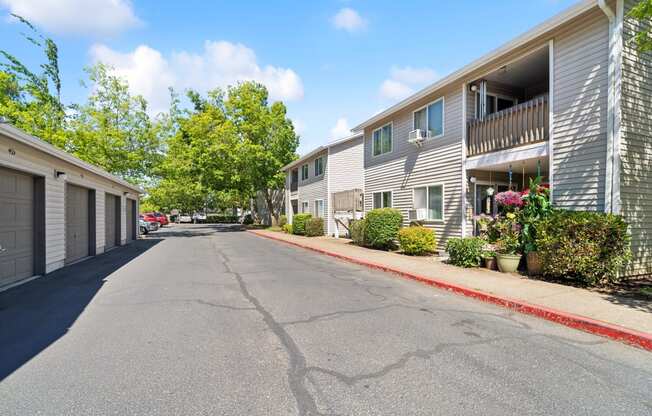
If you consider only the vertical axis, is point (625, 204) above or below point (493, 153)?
below

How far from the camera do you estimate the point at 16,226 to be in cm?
796

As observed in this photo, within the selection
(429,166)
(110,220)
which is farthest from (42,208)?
(429,166)

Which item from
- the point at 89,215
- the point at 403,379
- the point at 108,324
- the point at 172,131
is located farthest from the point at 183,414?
the point at 172,131

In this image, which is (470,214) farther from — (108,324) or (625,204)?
(108,324)

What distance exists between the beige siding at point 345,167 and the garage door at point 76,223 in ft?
39.7

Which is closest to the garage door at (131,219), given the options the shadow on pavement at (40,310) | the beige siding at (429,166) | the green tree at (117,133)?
the green tree at (117,133)

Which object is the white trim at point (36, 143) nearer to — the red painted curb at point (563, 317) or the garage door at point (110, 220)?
the garage door at point (110, 220)

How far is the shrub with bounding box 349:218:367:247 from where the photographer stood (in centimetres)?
1474

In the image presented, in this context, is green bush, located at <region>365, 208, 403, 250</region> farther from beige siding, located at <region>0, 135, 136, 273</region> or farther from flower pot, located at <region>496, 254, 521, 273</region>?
beige siding, located at <region>0, 135, 136, 273</region>

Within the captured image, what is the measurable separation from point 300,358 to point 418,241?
8.50 m

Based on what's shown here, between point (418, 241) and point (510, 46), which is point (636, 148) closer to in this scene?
point (510, 46)

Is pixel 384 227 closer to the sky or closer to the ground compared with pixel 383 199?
closer to the ground

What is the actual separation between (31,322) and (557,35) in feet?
39.1

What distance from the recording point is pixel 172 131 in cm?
2591
